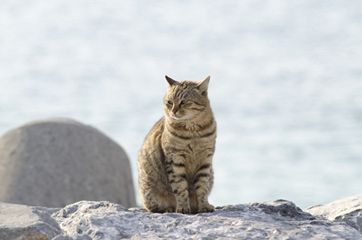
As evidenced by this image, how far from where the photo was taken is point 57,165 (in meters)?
12.4

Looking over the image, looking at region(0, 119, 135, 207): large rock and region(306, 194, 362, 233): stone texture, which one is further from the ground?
region(0, 119, 135, 207): large rock

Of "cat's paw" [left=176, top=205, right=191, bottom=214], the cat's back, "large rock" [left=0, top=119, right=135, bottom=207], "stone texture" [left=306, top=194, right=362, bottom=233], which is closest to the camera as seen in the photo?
"cat's paw" [left=176, top=205, right=191, bottom=214]

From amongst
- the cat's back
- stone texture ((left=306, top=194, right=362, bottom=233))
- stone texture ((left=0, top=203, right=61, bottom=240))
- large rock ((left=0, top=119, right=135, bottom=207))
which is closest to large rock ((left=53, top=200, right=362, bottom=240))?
stone texture ((left=0, top=203, right=61, bottom=240))

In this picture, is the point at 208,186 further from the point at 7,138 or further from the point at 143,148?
the point at 7,138

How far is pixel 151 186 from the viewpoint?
7027 mm

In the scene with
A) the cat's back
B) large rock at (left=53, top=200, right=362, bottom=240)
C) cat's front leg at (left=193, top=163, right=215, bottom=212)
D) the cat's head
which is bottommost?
large rock at (left=53, top=200, right=362, bottom=240)

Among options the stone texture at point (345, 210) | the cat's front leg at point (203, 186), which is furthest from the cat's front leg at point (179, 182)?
the stone texture at point (345, 210)

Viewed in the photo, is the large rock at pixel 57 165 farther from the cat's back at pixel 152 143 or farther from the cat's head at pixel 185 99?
the cat's head at pixel 185 99

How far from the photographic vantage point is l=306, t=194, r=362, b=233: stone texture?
732cm

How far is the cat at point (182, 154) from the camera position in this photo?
6.76m

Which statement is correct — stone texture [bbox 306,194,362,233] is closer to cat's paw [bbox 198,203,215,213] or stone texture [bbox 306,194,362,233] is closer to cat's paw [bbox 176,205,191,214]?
cat's paw [bbox 198,203,215,213]

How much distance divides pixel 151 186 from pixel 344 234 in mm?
1525

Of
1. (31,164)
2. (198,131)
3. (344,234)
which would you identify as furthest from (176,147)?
(31,164)

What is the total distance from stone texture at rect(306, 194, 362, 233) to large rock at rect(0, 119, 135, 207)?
4913 mm
